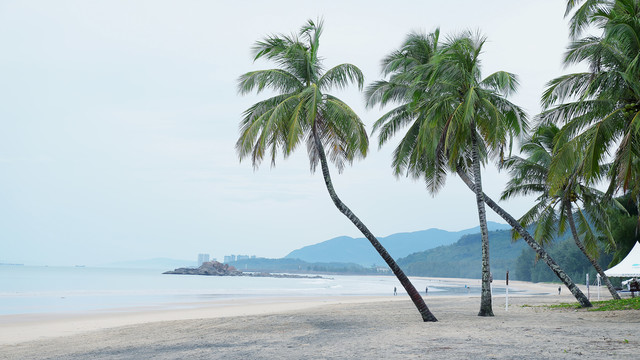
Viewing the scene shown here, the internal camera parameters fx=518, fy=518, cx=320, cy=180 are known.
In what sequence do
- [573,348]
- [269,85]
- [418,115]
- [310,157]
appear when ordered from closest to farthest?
[573,348]
[269,85]
[310,157]
[418,115]

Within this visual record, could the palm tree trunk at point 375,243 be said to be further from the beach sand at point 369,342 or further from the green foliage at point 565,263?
the green foliage at point 565,263

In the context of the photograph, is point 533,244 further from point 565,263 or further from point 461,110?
point 565,263

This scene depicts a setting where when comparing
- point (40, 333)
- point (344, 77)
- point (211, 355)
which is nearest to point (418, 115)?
point (344, 77)

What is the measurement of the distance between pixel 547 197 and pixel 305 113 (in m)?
13.6

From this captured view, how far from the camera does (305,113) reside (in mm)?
14117

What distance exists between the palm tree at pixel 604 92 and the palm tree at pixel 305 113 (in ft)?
16.2

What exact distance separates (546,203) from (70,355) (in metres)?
19.7

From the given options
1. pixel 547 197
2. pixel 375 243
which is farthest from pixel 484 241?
pixel 547 197

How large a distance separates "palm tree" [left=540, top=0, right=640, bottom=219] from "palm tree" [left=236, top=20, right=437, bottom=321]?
195 inches

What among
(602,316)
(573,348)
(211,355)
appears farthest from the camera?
(602,316)

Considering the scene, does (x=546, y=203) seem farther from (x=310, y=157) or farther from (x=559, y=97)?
(x=310, y=157)

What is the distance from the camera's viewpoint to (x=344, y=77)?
14.7 meters

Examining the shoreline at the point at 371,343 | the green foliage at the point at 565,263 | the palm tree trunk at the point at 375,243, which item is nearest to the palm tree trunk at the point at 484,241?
the palm tree trunk at the point at 375,243

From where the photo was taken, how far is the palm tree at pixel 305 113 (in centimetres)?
1379
